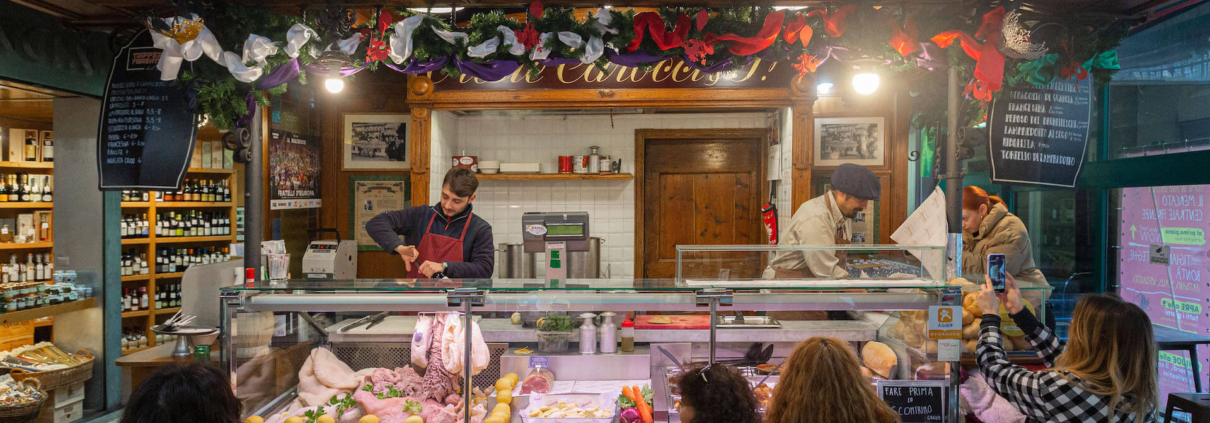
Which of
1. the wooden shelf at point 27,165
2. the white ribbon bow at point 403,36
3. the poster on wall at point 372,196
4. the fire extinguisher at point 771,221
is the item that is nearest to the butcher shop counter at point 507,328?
the white ribbon bow at point 403,36

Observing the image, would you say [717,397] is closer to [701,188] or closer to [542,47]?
[542,47]

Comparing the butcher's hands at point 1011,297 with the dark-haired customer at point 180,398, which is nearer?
the dark-haired customer at point 180,398

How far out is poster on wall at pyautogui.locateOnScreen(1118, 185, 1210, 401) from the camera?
4.64 m

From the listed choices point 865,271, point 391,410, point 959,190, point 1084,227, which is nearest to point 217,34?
point 391,410

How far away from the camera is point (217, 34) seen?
3359 mm

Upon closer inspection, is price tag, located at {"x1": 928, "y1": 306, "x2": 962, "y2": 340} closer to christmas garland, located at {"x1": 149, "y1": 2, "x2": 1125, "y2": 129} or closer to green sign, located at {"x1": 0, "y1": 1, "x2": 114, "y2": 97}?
christmas garland, located at {"x1": 149, "y1": 2, "x2": 1125, "y2": 129}

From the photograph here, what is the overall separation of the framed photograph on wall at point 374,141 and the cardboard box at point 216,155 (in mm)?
1198

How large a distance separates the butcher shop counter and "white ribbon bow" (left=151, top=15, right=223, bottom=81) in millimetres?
1423

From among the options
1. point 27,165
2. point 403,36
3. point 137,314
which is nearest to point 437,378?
point 403,36

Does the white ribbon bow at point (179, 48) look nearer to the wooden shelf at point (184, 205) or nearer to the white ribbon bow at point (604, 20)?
the white ribbon bow at point (604, 20)

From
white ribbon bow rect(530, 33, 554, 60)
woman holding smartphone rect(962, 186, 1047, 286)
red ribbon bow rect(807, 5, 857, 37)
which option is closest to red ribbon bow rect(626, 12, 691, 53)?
white ribbon bow rect(530, 33, 554, 60)

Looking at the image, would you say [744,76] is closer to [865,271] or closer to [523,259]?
[523,259]

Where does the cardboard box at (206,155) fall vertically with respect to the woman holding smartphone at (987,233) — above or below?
above

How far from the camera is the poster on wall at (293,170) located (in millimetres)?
5773
